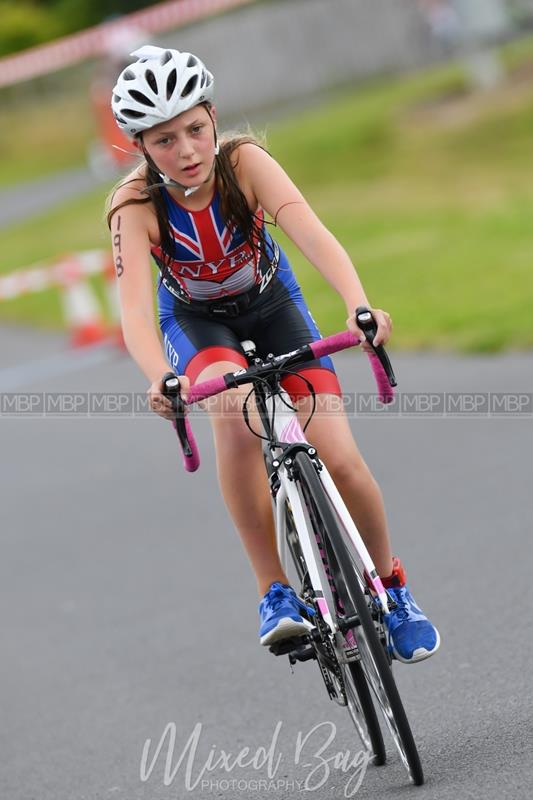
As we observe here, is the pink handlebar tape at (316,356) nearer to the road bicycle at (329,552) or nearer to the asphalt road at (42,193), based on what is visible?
the road bicycle at (329,552)

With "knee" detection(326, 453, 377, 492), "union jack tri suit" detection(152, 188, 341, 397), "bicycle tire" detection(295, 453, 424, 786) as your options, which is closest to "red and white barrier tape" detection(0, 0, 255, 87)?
"union jack tri suit" detection(152, 188, 341, 397)

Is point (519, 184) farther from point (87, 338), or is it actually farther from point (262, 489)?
point (262, 489)

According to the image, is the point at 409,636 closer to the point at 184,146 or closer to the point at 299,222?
the point at 299,222

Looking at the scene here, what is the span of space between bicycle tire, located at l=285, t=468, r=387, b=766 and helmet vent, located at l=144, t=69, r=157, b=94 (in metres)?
1.51

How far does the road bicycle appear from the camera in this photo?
461 centimetres

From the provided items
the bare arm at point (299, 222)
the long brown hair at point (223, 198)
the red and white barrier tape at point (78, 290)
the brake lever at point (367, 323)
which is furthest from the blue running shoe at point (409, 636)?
the red and white barrier tape at point (78, 290)

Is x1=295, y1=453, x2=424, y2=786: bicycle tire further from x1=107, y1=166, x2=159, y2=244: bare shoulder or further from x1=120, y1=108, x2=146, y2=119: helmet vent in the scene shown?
x1=120, y1=108, x2=146, y2=119: helmet vent

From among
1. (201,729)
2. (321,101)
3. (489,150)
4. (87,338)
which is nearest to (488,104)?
(489,150)

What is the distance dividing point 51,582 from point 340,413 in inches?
148

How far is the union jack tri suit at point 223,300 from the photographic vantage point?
5188 millimetres

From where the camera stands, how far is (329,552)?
4730mm

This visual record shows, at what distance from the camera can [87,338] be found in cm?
1628

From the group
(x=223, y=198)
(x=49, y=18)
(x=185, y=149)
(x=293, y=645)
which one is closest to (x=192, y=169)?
(x=185, y=149)

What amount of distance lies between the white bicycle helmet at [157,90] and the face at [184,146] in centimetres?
4
